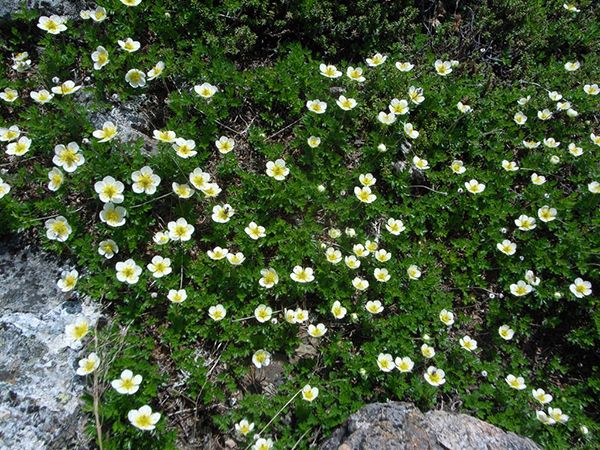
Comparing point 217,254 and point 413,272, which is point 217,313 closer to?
point 217,254

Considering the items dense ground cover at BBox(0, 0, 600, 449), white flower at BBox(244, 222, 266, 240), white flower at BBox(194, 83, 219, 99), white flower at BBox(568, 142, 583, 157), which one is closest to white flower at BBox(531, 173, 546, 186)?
dense ground cover at BBox(0, 0, 600, 449)

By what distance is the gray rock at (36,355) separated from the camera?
355 cm

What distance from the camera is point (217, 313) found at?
13.7ft

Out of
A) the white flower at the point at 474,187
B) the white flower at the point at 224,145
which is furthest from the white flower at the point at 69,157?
the white flower at the point at 474,187

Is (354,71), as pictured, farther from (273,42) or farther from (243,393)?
(243,393)

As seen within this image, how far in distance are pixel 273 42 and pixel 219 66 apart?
90 centimetres

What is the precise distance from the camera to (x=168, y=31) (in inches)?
214

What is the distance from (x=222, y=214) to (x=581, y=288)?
326 centimetres

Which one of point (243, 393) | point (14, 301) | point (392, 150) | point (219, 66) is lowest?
point (243, 393)

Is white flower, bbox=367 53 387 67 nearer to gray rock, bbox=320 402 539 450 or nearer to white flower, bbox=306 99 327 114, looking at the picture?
white flower, bbox=306 99 327 114

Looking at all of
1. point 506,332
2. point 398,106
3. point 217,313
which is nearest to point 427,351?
point 506,332

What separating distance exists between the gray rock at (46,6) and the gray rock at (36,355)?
2464 millimetres

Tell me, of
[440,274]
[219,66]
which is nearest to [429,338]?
[440,274]

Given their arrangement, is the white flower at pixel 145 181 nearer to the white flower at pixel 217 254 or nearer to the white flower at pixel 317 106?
the white flower at pixel 217 254
